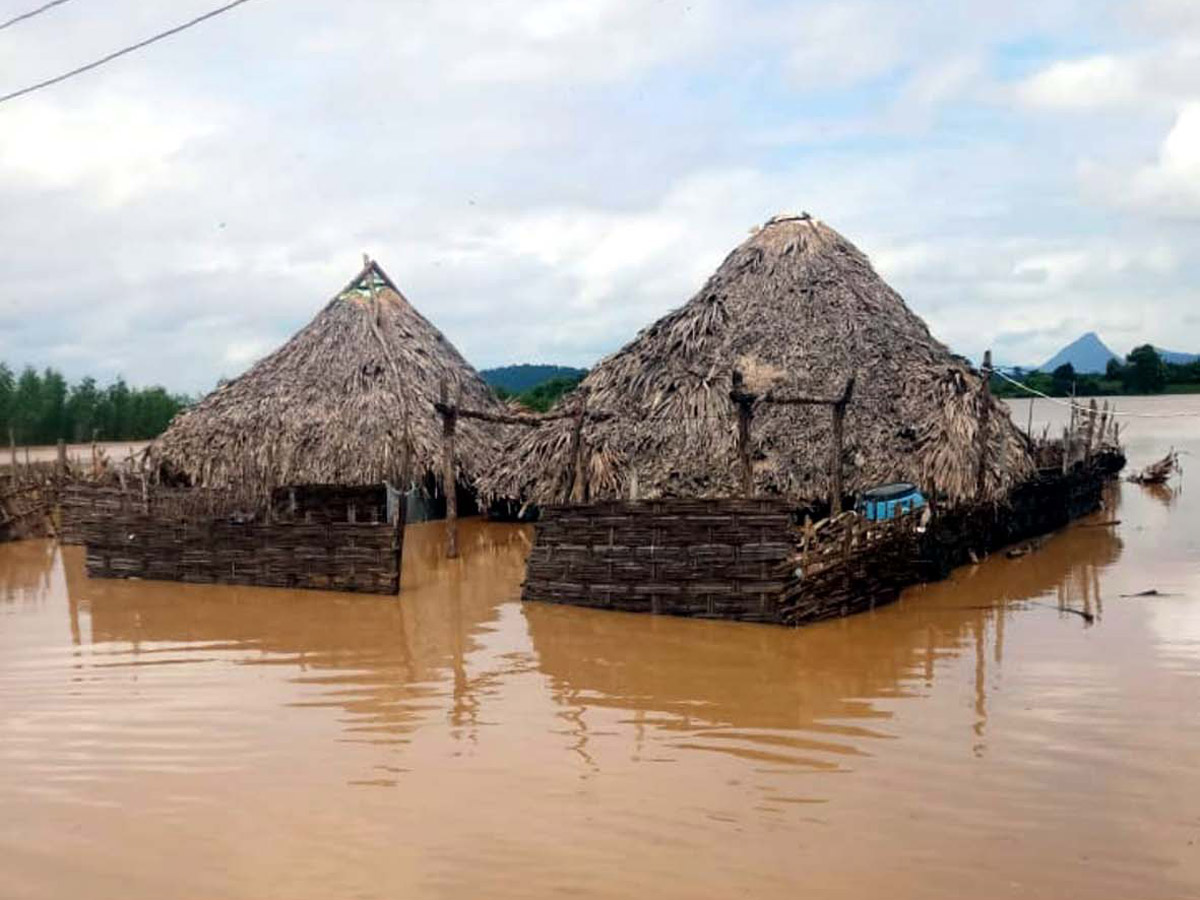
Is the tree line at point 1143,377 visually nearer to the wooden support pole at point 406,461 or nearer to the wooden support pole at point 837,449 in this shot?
the wooden support pole at point 406,461

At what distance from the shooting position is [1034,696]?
7391 mm

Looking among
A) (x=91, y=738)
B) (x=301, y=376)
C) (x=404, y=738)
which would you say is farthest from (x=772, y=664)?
(x=301, y=376)

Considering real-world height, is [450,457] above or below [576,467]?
above

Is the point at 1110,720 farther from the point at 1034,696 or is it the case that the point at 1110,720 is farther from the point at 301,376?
the point at 301,376

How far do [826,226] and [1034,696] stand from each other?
10.2 meters

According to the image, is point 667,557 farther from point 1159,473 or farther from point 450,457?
point 1159,473

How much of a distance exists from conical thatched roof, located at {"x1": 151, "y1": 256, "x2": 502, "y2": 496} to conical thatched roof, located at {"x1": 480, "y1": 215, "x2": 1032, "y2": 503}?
8.78 feet

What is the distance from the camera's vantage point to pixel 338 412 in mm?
17703

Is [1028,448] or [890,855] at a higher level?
[1028,448]

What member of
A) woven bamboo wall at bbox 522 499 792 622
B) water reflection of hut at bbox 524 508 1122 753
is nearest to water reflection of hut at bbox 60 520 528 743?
water reflection of hut at bbox 524 508 1122 753

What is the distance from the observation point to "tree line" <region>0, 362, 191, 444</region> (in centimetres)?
3328

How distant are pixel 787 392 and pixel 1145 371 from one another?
132 feet

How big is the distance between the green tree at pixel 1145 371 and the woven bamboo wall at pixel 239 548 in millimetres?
43189

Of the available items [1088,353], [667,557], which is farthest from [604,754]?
[1088,353]
